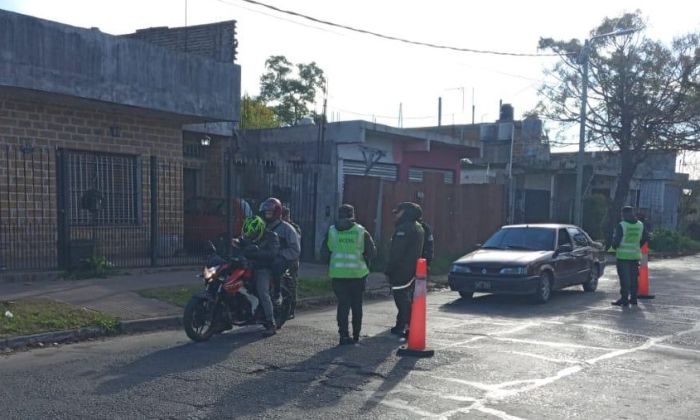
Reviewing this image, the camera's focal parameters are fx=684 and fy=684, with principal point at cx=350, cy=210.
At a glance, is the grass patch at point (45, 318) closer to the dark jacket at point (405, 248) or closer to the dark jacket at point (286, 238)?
the dark jacket at point (286, 238)

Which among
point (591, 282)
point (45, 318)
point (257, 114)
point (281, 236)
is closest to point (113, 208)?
point (45, 318)

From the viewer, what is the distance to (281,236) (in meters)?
8.88

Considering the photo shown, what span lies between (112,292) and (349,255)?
4817 millimetres

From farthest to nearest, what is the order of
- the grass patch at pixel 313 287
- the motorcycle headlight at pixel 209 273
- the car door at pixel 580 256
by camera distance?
the car door at pixel 580 256 < the grass patch at pixel 313 287 < the motorcycle headlight at pixel 209 273

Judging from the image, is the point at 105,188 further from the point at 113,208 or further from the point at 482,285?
the point at 482,285

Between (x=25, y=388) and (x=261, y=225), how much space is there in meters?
3.41

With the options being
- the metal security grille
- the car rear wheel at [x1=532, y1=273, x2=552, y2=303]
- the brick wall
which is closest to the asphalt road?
the car rear wheel at [x1=532, y1=273, x2=552, y2=303]

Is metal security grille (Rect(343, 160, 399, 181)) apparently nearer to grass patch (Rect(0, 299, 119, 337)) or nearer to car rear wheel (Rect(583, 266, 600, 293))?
car rear wheel (Rect(583, 266, 600, 293))

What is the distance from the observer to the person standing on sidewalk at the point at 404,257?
29.1 ft

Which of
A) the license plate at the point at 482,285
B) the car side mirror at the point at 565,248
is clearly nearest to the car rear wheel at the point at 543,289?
the car side mirror at the point at 565,248

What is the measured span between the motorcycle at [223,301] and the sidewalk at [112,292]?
176 centimetres

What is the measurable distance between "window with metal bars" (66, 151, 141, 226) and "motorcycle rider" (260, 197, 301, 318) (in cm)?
658

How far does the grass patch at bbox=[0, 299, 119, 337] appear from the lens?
8.55 meters

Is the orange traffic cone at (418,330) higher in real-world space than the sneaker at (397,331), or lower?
higher
